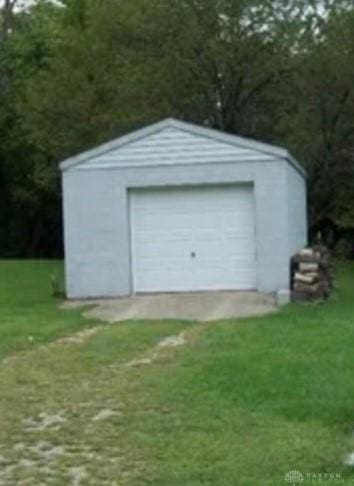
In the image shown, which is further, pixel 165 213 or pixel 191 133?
pixel 165 213

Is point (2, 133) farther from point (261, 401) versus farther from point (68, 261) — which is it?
point (261, 401)

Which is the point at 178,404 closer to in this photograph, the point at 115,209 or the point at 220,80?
the point at 115,209

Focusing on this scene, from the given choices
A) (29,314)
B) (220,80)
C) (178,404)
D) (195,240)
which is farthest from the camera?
(220,80)

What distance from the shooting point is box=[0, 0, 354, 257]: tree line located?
2627cm

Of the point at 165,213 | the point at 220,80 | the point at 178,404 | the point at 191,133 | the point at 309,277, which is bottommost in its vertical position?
the point at 178,404

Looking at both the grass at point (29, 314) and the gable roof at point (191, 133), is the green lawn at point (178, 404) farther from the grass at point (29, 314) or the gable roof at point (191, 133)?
the gable roof at point (191, 133)

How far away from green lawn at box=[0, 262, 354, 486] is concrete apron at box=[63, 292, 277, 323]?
124 cm

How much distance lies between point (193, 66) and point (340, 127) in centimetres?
478

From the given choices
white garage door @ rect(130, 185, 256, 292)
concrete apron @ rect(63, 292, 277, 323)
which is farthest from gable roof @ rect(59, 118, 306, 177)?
concrete apron @ rect(63, 292, 277, 323)

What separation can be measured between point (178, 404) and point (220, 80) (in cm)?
1978

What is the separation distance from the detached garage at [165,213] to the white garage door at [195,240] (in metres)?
0.02

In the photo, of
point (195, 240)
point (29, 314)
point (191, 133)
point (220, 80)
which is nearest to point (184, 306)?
point (195, 240)

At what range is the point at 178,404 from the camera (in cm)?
813

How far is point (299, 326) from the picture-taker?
1294cm
